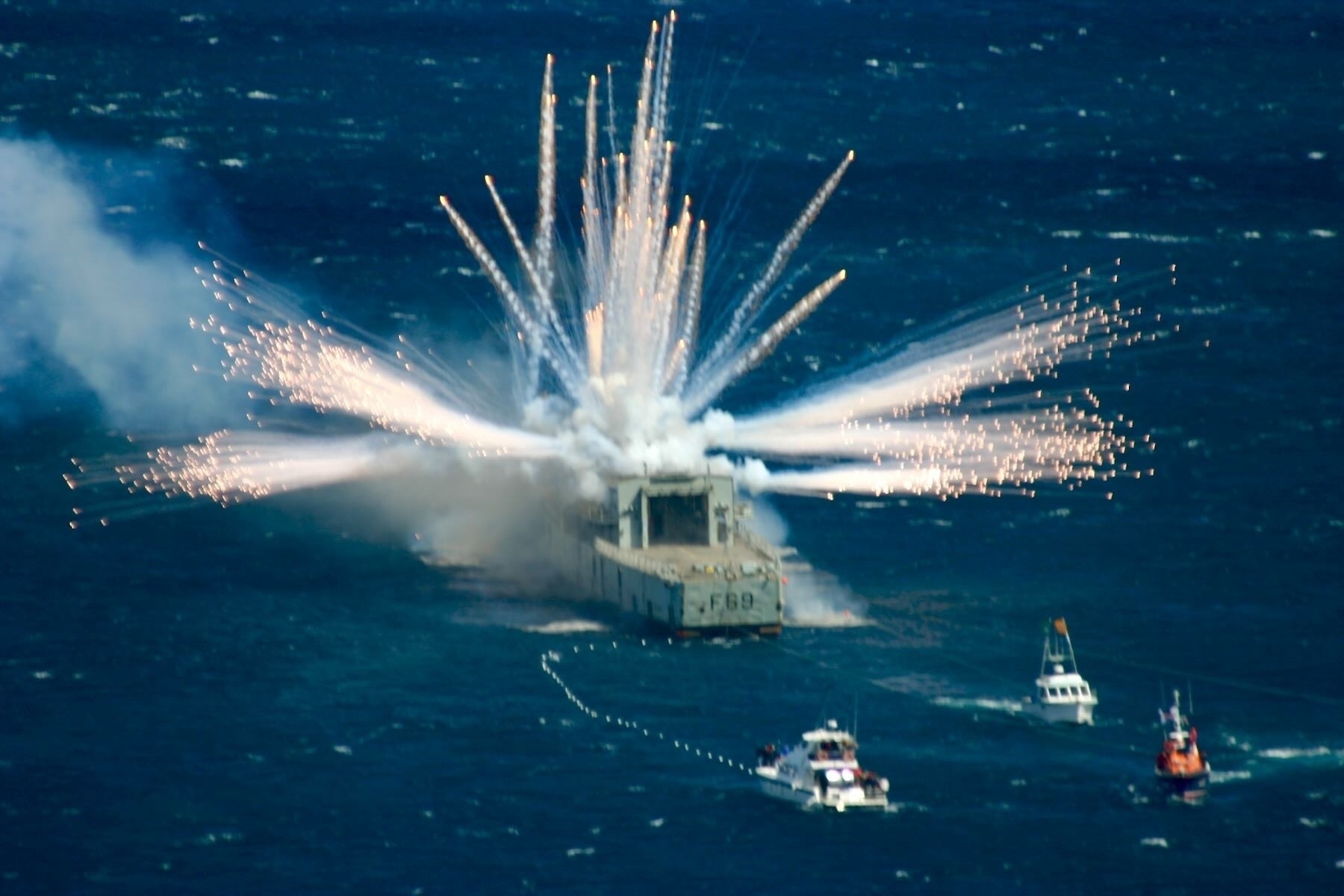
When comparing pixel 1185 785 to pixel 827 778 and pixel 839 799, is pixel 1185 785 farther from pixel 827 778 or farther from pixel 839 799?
pixel 827 778

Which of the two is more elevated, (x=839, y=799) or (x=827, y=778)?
(x=827, y=778)

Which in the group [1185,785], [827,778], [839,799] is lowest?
[839,799]

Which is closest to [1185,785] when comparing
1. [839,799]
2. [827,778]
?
[839,799]

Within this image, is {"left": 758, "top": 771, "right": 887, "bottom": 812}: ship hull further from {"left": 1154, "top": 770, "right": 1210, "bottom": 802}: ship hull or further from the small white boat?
{"left": 1154, "top": 770, "right": 1210, "bottom": 802}: ship hull

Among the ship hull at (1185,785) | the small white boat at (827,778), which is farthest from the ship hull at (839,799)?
the ship hull at (1185,785)

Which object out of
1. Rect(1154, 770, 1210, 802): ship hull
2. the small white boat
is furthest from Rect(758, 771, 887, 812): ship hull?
Rect(1154, 770, 1210, 802): ship hull

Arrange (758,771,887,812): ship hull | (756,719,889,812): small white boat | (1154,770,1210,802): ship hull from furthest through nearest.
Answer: (1154,770,1210,802): ship hull, (756,719,889,812): small white boat, (758,771,887,812): ship hull

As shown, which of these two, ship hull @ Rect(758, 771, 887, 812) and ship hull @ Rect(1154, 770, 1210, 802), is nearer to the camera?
ship hull @ Rect(758, 771, 887, 812)

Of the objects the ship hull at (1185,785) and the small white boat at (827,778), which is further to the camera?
the ship hull at (1185,785)

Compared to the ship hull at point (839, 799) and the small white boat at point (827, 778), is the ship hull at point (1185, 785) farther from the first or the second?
the ship hull at point (839, 799)

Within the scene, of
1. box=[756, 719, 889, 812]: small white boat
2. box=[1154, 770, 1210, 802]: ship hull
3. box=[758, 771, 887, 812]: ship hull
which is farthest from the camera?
box=[1154, 770, 1210, 802]: ship hull
